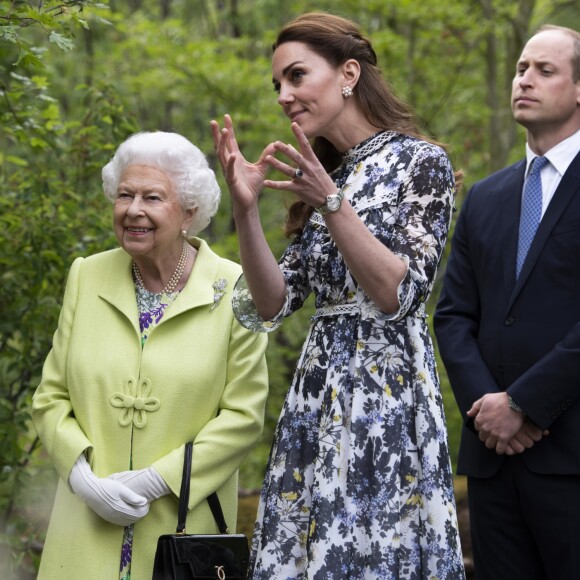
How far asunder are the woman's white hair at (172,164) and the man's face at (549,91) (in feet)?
3.64

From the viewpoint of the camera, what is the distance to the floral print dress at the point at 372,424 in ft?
9.92

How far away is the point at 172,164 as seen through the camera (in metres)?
3.70

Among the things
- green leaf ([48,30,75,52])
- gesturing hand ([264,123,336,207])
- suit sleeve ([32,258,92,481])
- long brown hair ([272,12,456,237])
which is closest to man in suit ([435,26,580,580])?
long brown hair ([272,12,456,237])

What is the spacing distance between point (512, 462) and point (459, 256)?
785mm

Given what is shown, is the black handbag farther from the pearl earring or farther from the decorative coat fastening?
the pearl earring

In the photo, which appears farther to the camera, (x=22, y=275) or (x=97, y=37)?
(x=97, y=37)

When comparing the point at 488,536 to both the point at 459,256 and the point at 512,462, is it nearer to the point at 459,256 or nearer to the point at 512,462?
the point at 512,462

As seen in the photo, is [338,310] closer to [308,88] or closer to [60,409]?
[308,88]

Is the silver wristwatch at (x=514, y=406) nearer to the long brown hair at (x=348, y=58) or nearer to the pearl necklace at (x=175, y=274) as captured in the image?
the long brown hair at (x=348, y=58)

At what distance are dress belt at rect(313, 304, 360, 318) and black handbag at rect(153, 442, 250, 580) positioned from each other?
0.79 metres

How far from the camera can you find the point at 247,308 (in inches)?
133

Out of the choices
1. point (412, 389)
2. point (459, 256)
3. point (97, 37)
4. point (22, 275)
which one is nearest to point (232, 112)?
point (97, 37)

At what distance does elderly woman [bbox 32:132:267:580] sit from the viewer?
351 cm

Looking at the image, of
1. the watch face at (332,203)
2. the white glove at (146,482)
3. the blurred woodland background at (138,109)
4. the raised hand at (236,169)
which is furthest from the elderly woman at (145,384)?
the watch face at (332,203)
